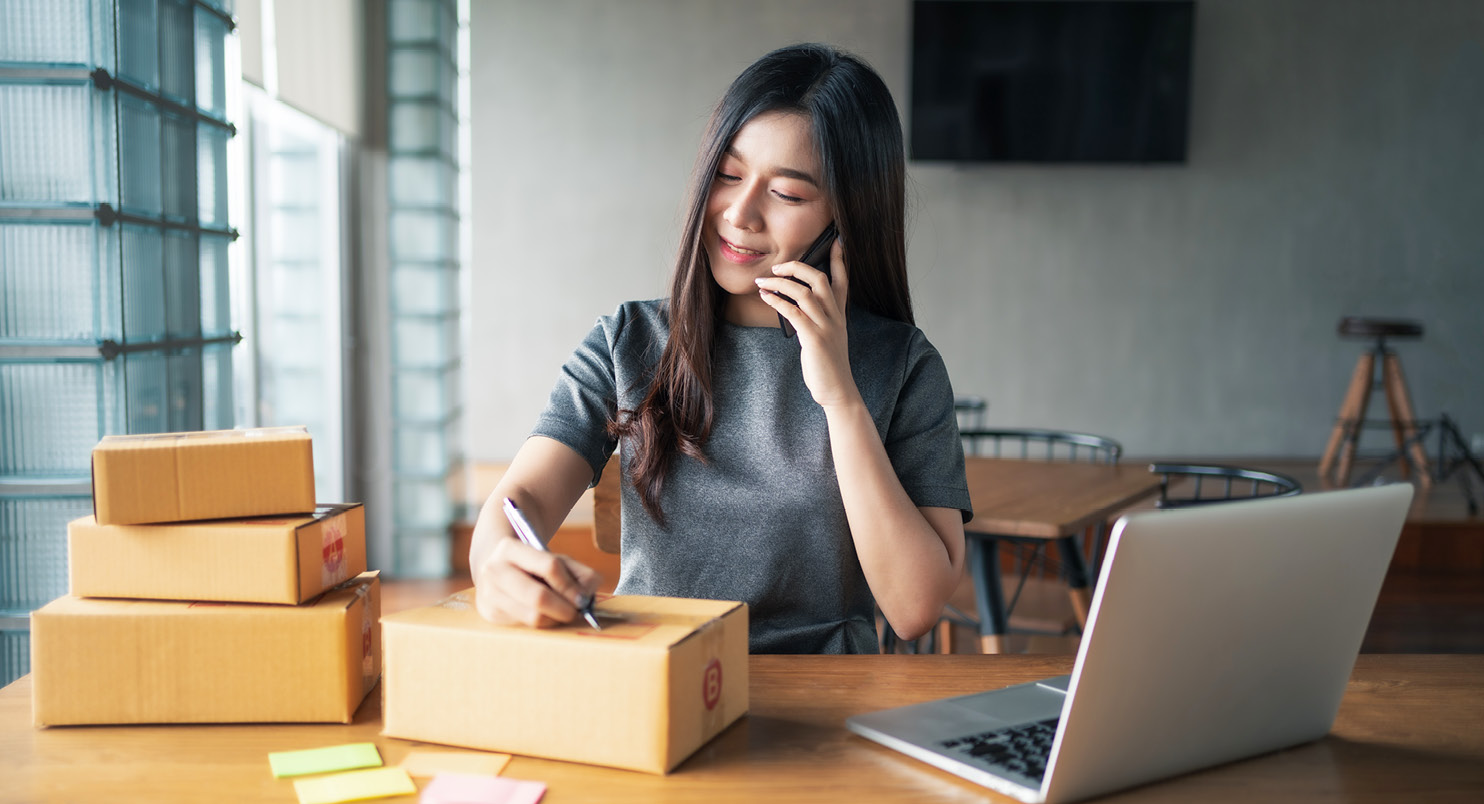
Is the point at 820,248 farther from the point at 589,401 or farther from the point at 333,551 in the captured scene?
the point at 333,551

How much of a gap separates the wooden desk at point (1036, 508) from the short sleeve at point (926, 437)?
2.74 feet

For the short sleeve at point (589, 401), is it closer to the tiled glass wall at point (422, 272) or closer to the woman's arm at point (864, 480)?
the woman's arm at point (864, 480)

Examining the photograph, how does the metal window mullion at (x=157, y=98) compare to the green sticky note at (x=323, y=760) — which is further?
the metal window mullion at (x=157, y=98)

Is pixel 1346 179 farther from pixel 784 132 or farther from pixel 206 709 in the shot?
pixel 206 709

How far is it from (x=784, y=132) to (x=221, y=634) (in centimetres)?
75

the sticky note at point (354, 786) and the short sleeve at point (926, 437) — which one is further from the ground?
the short sleeve at point (926, 437)

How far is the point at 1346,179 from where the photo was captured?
527 centimetres

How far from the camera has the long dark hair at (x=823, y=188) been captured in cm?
115

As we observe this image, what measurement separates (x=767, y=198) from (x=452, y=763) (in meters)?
0.70

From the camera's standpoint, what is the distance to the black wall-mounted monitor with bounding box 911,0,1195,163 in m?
5.02

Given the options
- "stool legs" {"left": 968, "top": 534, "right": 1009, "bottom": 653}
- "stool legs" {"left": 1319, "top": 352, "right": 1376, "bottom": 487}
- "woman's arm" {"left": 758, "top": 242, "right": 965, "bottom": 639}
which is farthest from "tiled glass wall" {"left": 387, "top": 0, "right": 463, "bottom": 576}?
"stool legs" {"left": 1319, "top": 352, "right": 1376, "bottom": 487}

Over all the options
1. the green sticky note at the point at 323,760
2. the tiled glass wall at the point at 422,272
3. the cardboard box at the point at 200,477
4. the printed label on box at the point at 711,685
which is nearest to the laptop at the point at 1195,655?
the printed label on box at the point at 711,685

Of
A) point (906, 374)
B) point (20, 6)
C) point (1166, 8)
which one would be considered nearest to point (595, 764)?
point (906, 374)

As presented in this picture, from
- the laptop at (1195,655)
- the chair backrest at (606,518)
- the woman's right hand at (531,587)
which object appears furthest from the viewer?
the chair backrest at (606,518)
